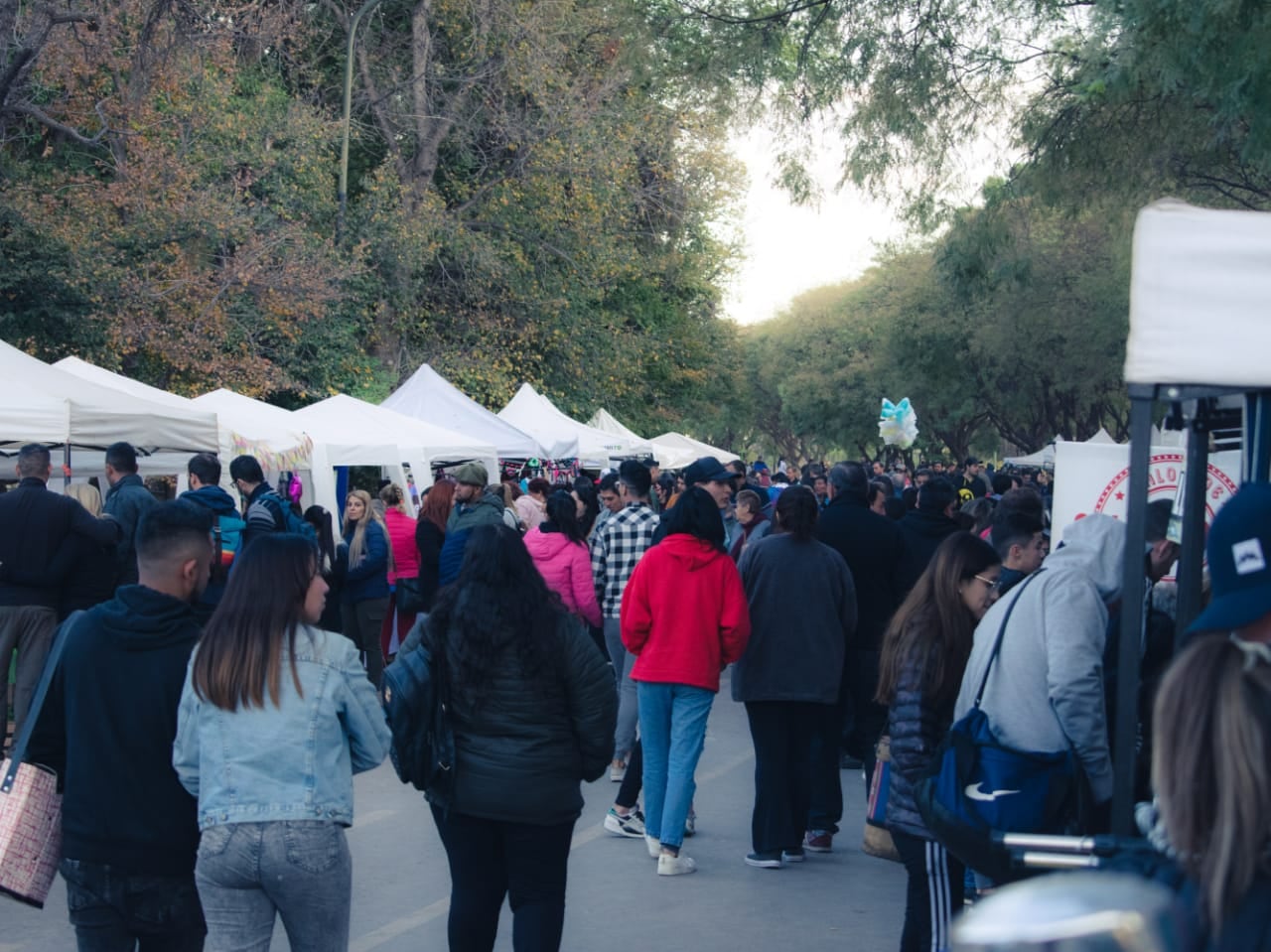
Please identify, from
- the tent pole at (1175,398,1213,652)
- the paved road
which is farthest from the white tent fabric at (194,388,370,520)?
the tent pole at (1175,398,1213,652)

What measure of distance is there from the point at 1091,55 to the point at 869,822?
6.12 m

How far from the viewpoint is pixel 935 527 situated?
932cm

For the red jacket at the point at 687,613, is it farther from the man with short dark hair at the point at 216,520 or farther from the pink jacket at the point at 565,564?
the man with short dark hair at the point at 216,520

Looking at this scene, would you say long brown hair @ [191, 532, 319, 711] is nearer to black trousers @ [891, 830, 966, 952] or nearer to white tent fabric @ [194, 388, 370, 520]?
black trousers @ [891, 830, 966, 952]

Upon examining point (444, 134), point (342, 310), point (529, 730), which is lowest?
point (529, 730)

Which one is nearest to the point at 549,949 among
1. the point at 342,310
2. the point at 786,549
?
the point at 786,549

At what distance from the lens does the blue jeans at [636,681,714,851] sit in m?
7.16

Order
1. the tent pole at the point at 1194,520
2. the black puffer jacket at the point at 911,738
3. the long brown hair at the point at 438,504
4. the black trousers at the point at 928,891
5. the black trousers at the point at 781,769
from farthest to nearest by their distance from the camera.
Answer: the long brown hair at the point at 438,504 < the black trousers at the point at 781,769 < the black puffer jacket at the point at 911,738 < the black trousers at the point at 928,891 < the tent pole at the point at 1194,520

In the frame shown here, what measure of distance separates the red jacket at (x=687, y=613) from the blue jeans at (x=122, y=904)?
3.30 m

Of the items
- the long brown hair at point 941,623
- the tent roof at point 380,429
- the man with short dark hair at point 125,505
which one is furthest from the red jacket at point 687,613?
the tent roof at point 380,429

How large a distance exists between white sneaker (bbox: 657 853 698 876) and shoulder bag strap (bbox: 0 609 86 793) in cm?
365

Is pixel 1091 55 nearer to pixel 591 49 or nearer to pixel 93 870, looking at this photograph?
pixel 93 870

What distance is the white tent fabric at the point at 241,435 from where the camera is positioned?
42.9 ft

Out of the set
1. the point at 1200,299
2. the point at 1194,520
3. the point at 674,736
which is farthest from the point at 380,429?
the point at 1200,299
